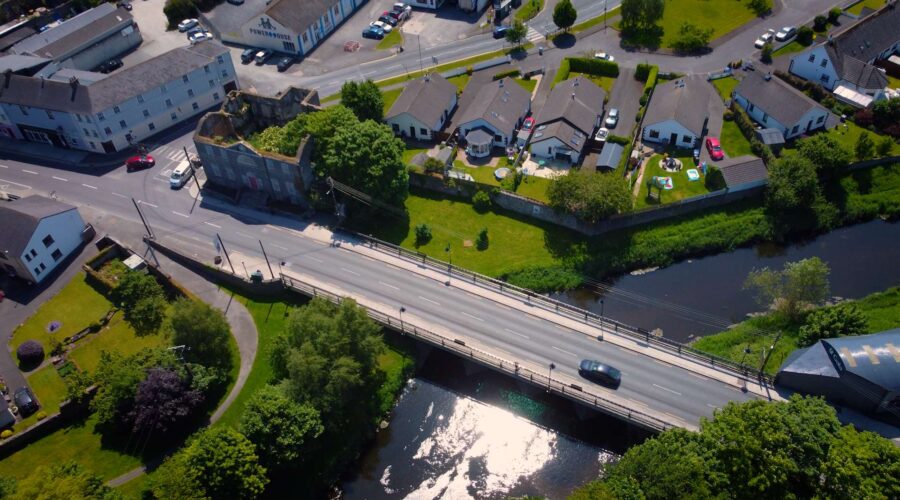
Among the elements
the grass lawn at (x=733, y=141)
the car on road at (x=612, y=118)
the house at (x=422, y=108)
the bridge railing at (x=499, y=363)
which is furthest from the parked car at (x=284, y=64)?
the grass lawn at (x=733, y=141)

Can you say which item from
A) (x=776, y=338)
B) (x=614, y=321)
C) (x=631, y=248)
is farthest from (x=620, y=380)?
(x=631, y=248)

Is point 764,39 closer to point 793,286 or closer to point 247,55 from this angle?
point 793,286

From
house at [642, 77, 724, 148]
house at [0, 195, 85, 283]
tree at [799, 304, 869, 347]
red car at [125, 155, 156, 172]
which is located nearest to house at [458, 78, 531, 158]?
house at [642, 77, 724, 148]

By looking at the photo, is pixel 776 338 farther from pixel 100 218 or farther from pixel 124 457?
pixel 100 218

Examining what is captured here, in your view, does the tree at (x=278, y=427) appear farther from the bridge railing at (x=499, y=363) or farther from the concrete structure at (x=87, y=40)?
the concrete structure at (x=87, y=40)

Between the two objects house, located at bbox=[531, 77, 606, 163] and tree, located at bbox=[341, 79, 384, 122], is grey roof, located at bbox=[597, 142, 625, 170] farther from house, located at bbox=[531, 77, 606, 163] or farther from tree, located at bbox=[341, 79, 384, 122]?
tree, located at bbox=[341, 79, 384, 122]
